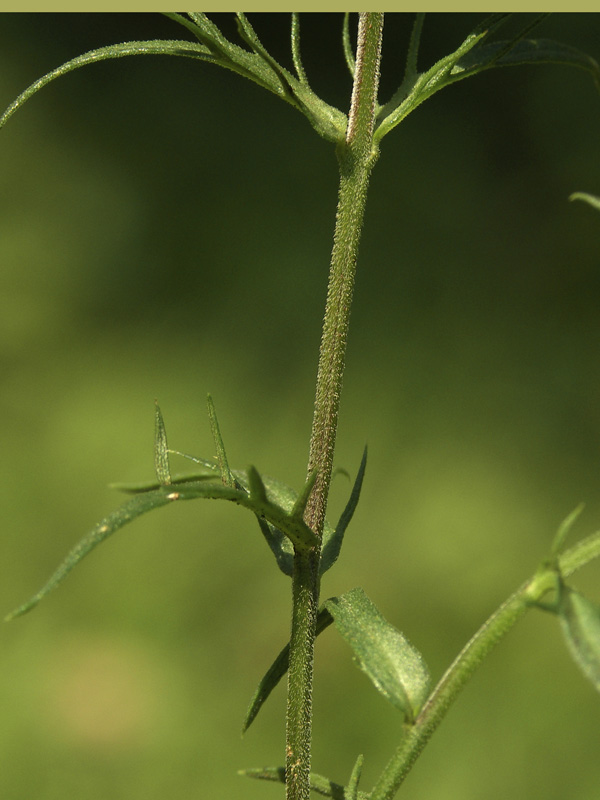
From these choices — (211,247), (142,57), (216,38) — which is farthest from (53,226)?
(216,38)

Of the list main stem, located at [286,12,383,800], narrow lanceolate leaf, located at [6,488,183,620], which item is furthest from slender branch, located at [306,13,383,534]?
narrow lanceolate leaf, located at [6,488,183,620]

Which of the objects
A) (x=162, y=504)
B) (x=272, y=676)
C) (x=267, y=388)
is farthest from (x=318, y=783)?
(x=267, y=388)

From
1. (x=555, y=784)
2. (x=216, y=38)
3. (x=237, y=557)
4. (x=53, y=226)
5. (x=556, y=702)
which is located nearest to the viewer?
(x=216, y=38)

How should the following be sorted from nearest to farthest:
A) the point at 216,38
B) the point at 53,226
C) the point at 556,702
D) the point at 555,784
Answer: the point at 216,38 → the point at 555,784 → the point at 556,702 → the point at 53,226

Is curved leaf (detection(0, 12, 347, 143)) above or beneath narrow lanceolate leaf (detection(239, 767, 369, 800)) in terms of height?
above

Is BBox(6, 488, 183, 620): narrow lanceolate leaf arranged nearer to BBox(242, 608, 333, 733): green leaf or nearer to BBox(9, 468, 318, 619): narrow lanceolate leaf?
BBox(9, 468, 318, 619): narrow lanceolate leaf

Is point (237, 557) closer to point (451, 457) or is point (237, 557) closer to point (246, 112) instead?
point (451, 457)

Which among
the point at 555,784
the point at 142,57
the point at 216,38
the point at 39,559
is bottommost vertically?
the point at 555,784

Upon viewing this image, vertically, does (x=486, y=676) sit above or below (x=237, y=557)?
below
